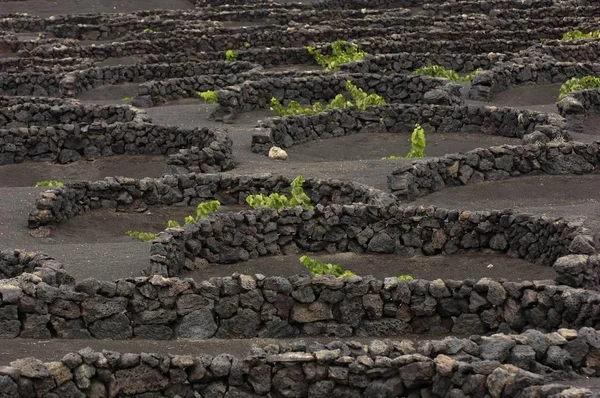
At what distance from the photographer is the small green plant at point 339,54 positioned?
62.6m

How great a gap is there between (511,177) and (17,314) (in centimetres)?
1808

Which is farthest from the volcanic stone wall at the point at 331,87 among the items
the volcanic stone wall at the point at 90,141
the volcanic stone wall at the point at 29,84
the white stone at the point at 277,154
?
the volcanic stone wall at the point at 29,84

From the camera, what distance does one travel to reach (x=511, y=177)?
4009 centimetres

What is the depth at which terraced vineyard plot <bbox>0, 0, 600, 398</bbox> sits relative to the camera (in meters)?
22.1

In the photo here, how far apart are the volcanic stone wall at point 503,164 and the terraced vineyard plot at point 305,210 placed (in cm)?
6

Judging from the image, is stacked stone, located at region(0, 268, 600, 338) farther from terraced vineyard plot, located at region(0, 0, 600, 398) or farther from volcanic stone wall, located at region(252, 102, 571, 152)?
volcanic stone wall, located at region(252, 102, 571, 152)

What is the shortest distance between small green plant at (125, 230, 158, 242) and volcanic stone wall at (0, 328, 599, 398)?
1246cm

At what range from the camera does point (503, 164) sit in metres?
40.2

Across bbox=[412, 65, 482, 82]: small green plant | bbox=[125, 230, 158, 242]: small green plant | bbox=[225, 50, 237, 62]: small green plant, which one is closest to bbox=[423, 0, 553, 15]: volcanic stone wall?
bbox=[225, 50, 237, 62]: small green plant

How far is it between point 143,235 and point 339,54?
3081cm

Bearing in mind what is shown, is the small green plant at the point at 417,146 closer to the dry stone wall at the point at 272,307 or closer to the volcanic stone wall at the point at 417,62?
the volcanic stone wall at the point at 417,62

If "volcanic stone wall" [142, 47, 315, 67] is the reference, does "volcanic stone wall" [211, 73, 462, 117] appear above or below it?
above

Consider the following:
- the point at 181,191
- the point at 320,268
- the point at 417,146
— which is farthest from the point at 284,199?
the point at 417,146

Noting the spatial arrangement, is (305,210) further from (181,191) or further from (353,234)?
(181,191)
